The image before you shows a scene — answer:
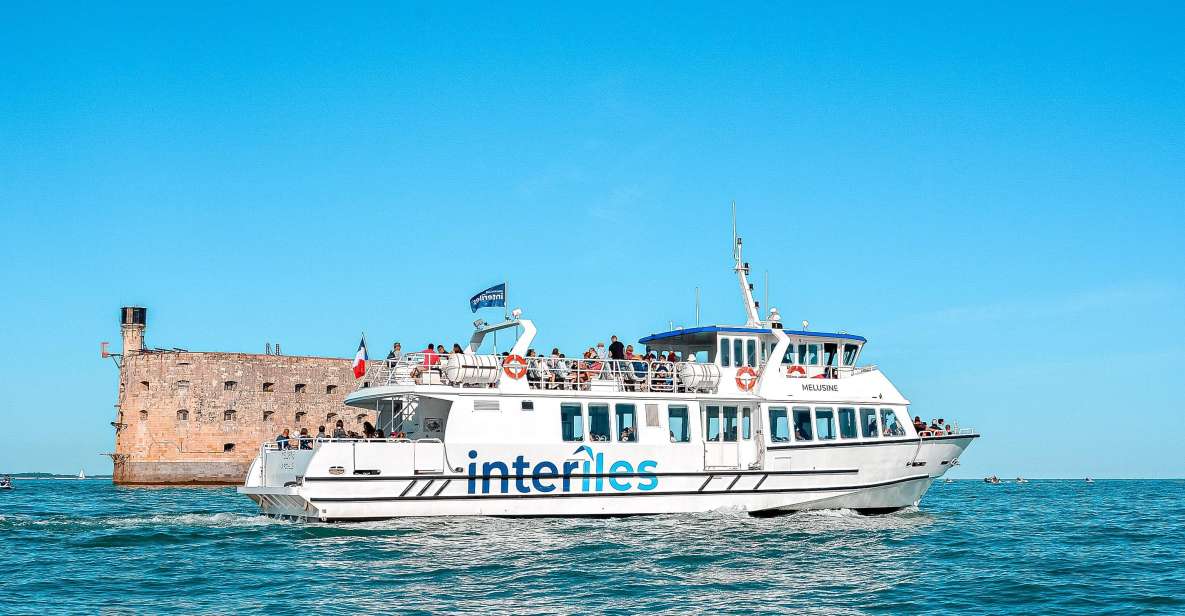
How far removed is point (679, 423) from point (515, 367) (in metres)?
4.49

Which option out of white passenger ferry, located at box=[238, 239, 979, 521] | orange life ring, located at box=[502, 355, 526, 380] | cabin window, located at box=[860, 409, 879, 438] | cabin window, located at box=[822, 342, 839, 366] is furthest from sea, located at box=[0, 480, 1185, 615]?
cabin window, located at box=[822, 342, 839, 366]

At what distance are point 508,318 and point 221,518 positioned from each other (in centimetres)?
852

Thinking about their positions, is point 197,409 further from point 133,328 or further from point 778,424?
point 778,424

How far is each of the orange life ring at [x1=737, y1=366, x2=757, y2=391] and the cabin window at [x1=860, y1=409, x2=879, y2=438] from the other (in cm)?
295

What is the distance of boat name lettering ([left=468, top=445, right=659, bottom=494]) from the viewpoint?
80.1ft

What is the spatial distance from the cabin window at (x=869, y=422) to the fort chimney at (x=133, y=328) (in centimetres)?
4314

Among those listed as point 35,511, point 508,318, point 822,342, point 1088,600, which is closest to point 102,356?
point 35,511

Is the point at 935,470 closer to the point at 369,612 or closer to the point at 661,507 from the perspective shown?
the point at 661,507

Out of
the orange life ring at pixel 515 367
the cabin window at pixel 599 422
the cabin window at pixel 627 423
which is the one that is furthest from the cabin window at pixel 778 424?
the orange life ring at pixel 515 367

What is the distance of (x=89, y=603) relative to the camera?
623 inches

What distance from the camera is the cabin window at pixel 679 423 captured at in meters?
26.8

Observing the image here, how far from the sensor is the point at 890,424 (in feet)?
92.7

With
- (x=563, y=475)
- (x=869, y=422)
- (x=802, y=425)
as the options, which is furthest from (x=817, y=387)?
(x=563, y=475)

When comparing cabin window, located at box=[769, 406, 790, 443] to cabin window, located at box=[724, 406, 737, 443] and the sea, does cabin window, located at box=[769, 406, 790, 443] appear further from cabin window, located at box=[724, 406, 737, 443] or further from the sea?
the sea
